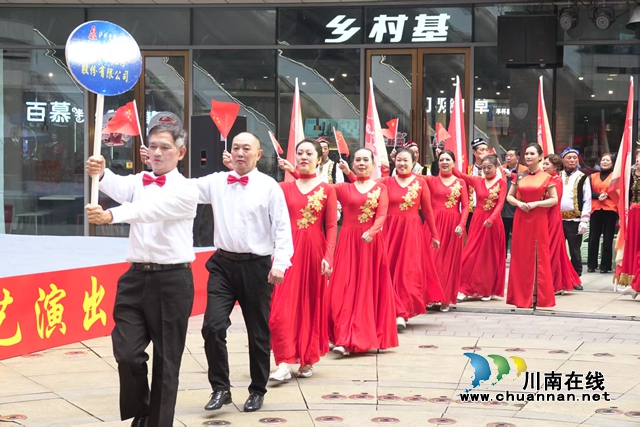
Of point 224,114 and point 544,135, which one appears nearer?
point 224,114

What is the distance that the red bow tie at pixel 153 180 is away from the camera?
4.95 m

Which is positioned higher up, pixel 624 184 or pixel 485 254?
pixel 624 184

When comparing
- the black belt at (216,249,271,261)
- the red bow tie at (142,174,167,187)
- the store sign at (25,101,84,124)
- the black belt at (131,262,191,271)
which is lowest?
the black belt at (216,249,271,261)

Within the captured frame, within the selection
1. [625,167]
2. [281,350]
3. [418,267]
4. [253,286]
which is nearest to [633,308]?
[625,167]

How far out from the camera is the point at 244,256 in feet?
19.3

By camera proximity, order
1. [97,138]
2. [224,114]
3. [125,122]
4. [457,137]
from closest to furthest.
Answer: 1. [97,138]
2. [224,114]
3. [125,122]
4. [457,137]

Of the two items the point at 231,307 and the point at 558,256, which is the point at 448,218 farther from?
the point at 231,307

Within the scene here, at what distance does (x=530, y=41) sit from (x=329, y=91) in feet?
10.8

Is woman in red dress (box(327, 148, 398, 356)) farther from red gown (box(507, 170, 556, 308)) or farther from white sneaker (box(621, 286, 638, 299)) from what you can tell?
white sneaker (box(621, 286, 638, 299))

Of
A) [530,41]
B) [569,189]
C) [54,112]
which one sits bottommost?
[569,189]

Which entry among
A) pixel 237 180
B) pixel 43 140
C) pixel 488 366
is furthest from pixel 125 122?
pixel 43 140

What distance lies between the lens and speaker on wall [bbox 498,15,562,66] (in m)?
14.8

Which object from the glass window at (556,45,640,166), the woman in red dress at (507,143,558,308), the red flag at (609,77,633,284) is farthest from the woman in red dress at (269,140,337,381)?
the glass window at (556,45,640,166)

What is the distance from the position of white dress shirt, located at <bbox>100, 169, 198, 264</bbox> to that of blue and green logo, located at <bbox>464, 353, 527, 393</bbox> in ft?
8.04
